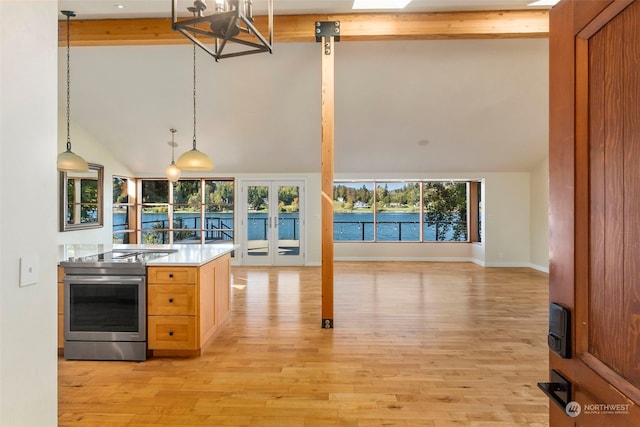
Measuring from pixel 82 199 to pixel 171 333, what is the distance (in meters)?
4.74

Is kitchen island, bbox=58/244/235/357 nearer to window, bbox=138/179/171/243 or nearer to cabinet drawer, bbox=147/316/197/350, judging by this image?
cabinet drawer, bbox=147/316/197/350

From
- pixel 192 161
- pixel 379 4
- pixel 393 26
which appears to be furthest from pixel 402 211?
pixel 192 161

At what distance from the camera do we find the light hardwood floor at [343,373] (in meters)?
2.34

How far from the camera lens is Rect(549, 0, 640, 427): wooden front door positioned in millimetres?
747

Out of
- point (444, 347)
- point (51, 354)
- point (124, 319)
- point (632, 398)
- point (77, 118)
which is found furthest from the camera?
point (77, 118)

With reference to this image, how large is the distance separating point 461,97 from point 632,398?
19.1 ft

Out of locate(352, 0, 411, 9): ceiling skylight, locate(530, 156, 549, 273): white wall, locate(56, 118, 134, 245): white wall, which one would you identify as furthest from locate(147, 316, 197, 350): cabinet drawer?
locate(530, 156, 549, 273): white wall

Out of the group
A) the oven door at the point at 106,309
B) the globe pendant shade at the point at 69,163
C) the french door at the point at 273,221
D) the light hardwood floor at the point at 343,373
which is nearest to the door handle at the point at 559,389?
the light hardwood floor at the point at 343,373

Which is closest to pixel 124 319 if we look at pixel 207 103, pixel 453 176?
pixel 207 103

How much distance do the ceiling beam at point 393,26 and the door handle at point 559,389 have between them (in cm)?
404

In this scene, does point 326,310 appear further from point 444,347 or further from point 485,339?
point 485,339

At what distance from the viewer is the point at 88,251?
3.78 m

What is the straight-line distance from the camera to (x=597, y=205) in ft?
2.75

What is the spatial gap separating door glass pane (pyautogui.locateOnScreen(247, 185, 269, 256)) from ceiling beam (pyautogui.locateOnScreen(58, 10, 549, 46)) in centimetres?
456
